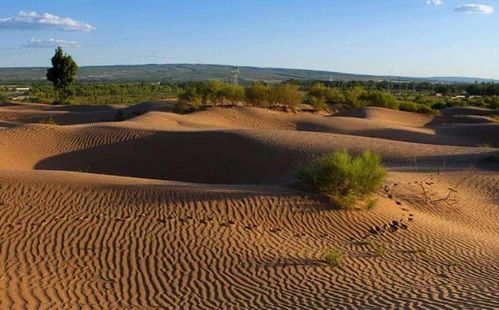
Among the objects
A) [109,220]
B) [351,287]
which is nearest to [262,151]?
[109,220]

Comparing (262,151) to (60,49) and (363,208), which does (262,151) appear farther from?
(60,49)

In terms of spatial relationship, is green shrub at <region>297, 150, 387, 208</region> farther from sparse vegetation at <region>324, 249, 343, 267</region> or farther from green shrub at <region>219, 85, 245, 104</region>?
green shrub at <region>219, 85, 245, 104</region>

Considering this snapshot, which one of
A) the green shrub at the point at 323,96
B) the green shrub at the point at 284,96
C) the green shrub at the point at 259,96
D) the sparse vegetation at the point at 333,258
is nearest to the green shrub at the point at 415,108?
the green shrub at the point at 323,96

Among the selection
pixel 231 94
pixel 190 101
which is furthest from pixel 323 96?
pixel 190 101

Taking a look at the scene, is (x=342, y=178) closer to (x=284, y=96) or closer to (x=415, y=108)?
(x=284, y=96)

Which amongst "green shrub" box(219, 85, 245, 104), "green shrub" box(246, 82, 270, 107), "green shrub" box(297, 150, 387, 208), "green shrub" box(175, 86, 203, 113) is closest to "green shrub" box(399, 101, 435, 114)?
"green shrub" box(246, 82, 270, 107)

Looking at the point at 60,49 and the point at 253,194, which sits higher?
the point at 60,49

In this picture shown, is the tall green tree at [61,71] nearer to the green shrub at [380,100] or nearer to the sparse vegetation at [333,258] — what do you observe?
the green shrub at [380,100]
